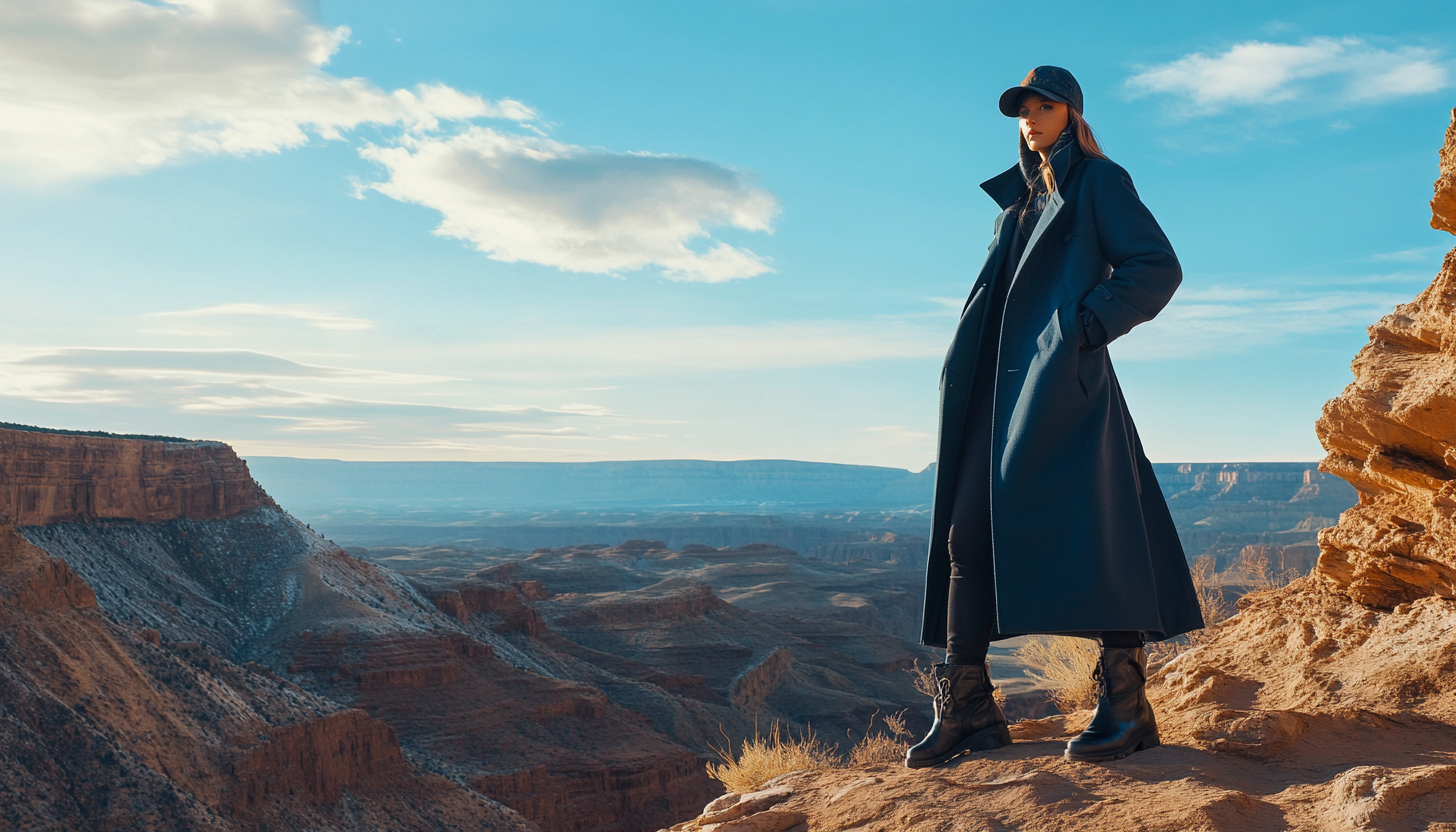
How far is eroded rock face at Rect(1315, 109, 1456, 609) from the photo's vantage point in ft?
11.3

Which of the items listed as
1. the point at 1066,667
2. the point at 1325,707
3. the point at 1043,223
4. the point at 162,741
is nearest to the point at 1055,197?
the point at 1043,223

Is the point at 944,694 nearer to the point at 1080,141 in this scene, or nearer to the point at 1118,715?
the point at 1118,715

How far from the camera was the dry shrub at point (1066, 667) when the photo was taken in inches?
204

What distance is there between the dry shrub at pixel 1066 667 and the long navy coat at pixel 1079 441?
205 centimetres

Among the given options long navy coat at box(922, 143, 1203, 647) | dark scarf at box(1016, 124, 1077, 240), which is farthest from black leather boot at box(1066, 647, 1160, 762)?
dark scarf at box(1016, 124, 1077, 240)

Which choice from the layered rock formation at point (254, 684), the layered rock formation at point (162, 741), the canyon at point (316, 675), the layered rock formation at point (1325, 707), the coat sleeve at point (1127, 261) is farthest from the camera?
the canyon at point (316, 675)

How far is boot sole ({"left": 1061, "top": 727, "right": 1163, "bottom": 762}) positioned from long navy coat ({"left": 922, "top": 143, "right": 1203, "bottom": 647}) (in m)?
0.29

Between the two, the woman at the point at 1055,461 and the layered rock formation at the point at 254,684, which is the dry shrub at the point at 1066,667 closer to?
the woman at the point at 1055,461

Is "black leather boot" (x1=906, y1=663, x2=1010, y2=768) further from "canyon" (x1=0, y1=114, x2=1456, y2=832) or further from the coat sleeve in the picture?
the coat sleeve

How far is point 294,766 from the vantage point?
19.9m

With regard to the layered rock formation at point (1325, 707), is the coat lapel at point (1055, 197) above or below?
above

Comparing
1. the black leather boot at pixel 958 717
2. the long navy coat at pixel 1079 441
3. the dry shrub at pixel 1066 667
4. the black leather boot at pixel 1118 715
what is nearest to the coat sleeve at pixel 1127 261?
the long navy coat at pixel 1079 441

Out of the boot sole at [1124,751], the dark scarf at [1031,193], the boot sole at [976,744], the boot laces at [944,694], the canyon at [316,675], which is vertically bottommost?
the canyon at [316,675]

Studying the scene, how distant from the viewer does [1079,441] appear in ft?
8.84
